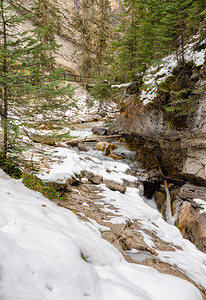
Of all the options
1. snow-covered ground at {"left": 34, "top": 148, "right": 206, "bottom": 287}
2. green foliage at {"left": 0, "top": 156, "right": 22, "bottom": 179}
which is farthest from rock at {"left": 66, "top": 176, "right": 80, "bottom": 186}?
green foliage at {"left": 0, "top": 156, "right": 22, "bottom": 179}

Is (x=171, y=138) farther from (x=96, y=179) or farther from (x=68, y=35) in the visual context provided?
(x=68, y=35)

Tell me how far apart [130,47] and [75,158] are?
8.98 meters

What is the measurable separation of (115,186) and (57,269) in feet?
14.7

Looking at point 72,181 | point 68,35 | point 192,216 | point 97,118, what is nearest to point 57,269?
point 72,181

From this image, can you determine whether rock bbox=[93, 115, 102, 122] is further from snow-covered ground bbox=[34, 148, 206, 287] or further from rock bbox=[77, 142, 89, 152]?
snow-covered ground bbox=[34, 148, 206, 287]

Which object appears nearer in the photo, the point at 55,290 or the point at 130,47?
the point at 55,290

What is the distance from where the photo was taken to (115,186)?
18.4 feet

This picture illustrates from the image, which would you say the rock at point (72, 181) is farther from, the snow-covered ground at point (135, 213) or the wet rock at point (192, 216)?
the wet rock at point (192, 216)

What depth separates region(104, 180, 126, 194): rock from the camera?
5.51 metres

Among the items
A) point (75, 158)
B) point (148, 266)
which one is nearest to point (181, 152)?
point (75, 158)

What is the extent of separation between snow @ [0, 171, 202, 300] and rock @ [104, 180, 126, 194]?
135 inches

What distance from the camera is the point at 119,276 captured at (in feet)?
5.44

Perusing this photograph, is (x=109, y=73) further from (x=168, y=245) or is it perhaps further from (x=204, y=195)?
(x=168, y=245)

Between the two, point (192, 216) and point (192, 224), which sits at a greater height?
point (192, 216)
